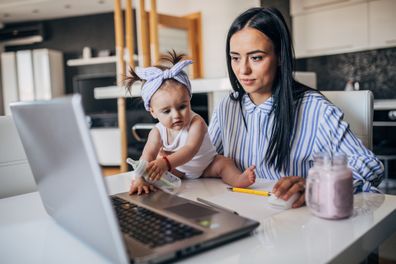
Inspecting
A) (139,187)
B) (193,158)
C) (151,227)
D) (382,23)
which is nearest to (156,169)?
(139,187)

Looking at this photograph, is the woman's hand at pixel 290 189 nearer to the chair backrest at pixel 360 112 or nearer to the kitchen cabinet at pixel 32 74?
the chair backrest at pixel 360 112

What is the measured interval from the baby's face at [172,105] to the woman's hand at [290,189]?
0.37m

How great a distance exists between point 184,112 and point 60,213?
0.46 m

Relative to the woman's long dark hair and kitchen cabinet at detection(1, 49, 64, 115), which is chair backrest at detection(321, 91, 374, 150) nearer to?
the woman's long dark hair

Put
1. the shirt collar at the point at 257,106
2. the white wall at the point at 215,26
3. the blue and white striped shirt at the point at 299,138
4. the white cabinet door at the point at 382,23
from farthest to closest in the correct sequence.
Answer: the white wall at the point at 215,26
the white cabinet door at the point at 382,23
the shirt collar at the point at 257,106
the blue and white striped shirt at the point at 299,138

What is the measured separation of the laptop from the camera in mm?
434

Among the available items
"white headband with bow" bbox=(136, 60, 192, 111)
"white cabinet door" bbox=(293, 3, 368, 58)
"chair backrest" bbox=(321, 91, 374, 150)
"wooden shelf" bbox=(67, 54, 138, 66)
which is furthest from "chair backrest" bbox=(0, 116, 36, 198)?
"wooden shelf" bbox=(67, 54, 138, 66)

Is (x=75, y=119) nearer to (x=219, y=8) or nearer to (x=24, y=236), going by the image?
(x=24, y=236)

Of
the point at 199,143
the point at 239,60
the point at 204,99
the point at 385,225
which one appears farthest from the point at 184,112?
the point at 204,99

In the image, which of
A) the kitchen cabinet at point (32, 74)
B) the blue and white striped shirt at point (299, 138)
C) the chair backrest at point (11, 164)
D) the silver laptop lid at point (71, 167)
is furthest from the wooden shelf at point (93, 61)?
the silver laptop lid at point (71, 167)

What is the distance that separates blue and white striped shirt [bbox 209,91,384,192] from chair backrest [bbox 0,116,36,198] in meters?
0.62

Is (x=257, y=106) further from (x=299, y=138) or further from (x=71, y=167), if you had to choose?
(x=71, y=167)

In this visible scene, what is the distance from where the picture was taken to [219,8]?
456 centimetres

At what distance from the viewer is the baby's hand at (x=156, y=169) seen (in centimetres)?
87
